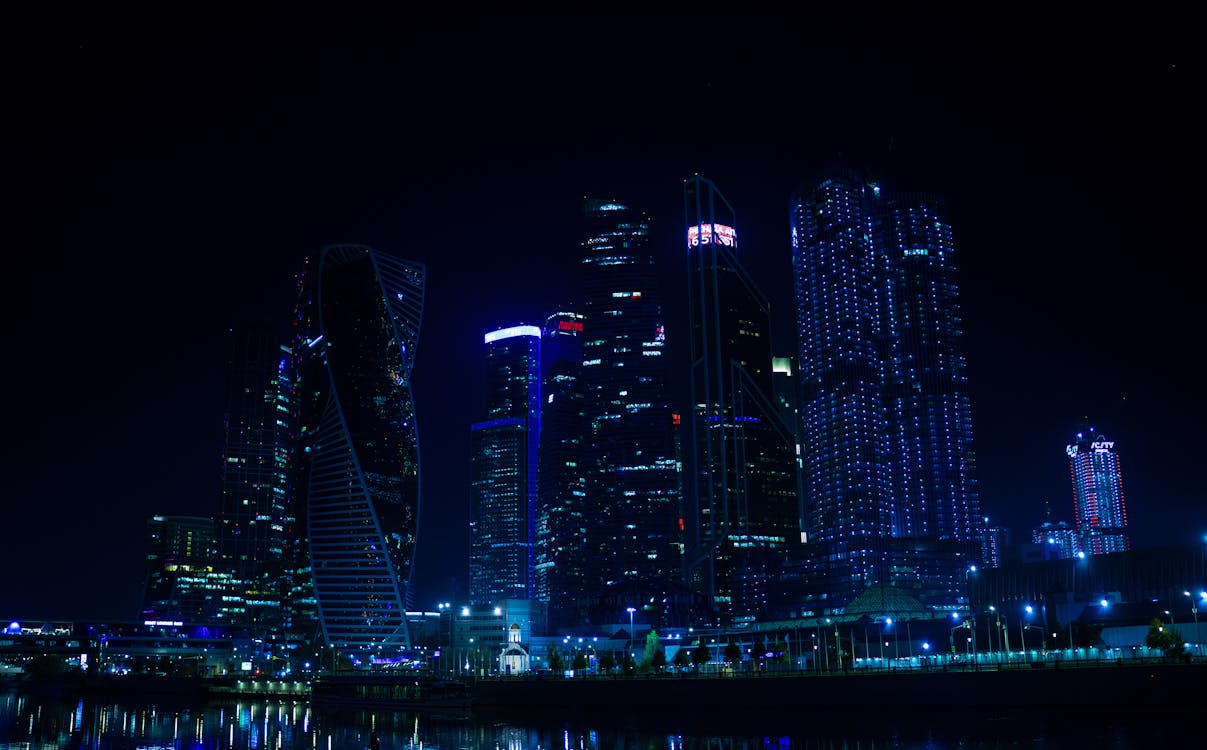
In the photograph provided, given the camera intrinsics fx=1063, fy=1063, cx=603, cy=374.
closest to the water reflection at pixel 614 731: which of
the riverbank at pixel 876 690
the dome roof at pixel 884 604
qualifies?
the riverbank at pixel 876 690

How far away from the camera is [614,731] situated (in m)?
83.6

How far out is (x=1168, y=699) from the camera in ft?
252

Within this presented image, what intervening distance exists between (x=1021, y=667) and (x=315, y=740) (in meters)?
55.3

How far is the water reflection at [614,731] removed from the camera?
66438 millimetres

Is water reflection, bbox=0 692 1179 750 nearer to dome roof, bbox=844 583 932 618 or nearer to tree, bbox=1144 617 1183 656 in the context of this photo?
tree, bbox=1144 617 1183 656

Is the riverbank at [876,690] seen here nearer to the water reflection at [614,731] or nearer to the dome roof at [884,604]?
the water reflection at [614,731]

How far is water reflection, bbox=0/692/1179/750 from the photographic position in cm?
6644

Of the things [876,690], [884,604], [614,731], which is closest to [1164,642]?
[876,690]

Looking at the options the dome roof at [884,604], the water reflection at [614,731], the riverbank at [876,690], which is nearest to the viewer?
the water reflection at [614,731]

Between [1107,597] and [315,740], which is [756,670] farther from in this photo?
[1107,597]

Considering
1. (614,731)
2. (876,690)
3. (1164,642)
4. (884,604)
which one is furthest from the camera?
(884,604)

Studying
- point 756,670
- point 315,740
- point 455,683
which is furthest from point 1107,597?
point 315,740

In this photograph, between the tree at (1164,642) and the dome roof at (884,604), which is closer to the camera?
the tree at (1164,642)

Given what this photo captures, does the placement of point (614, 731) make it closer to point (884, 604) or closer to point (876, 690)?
point (876, 690)
